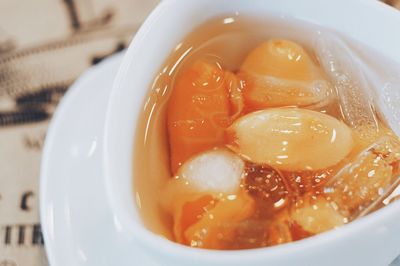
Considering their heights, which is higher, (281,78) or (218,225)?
(281,78)

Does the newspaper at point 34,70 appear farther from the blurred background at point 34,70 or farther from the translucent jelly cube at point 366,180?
the translucent jelly cube at point 366,180

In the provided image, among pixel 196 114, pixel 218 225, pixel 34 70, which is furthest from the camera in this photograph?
pixel 34 70

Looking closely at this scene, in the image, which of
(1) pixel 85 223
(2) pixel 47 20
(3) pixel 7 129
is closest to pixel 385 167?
(1) pixel 85 223

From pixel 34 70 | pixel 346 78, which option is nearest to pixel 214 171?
pixel 346 78

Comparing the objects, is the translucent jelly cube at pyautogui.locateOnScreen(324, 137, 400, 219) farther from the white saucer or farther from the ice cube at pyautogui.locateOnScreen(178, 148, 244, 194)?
the white saucer

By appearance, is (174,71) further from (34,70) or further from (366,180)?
(34,70)

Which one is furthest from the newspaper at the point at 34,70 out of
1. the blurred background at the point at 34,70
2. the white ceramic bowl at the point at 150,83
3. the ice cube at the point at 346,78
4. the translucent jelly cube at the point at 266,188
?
the ice cube at the point at 346,78
